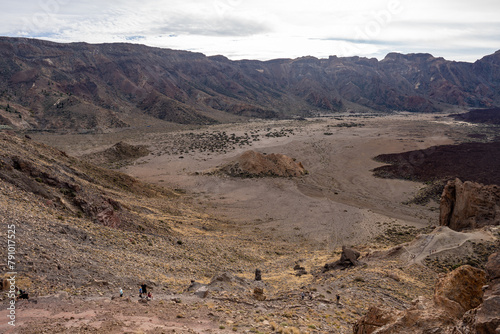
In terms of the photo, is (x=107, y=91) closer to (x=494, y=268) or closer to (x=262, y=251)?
(x=262, y=251)

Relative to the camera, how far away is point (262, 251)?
26297mm

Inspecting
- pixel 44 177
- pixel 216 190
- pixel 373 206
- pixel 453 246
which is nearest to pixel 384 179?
pixel 373 206

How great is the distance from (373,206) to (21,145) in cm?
3925

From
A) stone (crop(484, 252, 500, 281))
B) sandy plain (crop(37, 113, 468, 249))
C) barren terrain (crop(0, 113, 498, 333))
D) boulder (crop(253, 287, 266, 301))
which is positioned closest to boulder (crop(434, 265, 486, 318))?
stone (crop(484, 252, 500, 281))

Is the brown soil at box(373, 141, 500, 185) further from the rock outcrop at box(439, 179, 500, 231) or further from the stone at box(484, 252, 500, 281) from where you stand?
the stone at box(484, 252, 500, 281)

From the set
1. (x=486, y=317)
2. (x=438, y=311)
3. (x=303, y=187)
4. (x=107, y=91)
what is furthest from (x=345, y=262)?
(x=107, y=91)

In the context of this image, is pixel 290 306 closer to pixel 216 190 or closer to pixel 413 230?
pixel 413 230

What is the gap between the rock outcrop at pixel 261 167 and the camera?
51.9m

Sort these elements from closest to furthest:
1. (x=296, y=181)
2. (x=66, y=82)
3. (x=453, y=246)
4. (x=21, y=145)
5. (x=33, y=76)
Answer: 1. (x=453, y=246)
2. (x=21, y=145)
3. (x=296, y=181)
4. (x=33, y=76)
5. (x=66, y=82)

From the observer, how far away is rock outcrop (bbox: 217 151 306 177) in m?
51.9

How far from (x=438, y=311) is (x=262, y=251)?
18167 millimetres

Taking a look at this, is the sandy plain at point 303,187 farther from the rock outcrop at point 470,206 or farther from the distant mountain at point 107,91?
the distant mountain at point 107,91

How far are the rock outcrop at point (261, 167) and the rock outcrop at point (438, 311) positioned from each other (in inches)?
1612

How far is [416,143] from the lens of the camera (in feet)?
275
